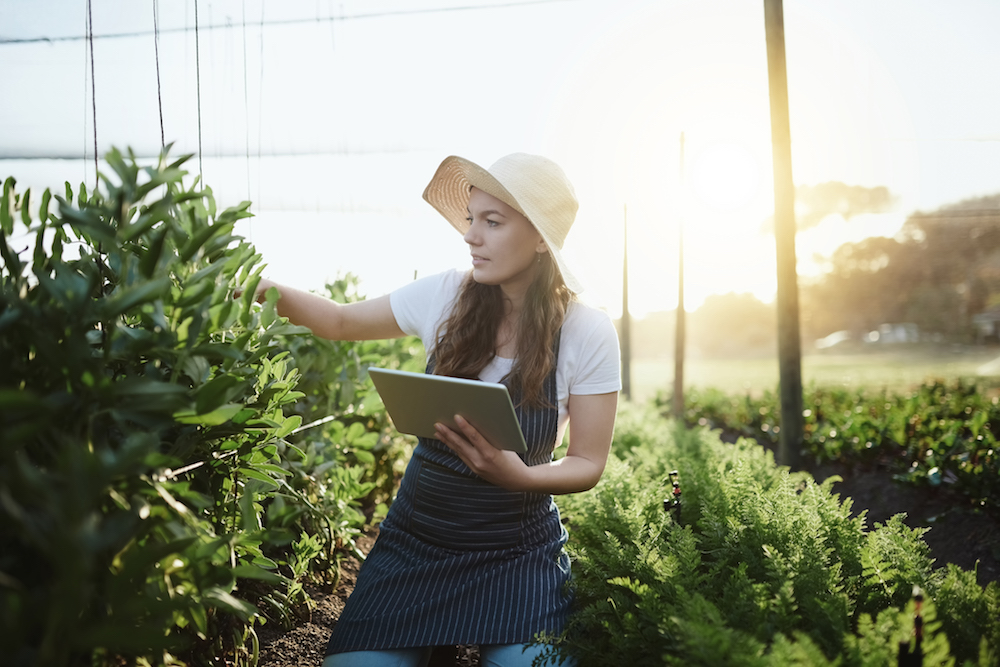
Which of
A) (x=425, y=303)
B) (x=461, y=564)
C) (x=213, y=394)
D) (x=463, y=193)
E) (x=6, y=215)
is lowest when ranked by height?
(x=461, y=564)

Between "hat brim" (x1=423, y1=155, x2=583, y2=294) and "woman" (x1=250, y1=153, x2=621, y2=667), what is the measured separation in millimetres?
10

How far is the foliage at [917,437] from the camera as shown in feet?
11.8

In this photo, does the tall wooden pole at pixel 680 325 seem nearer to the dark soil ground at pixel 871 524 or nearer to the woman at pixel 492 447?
the dark soil ground at pixel 871 524

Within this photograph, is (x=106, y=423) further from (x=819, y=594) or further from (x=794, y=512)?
(x=794, y=512)

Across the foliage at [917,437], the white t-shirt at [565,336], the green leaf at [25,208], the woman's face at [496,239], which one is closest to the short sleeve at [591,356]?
the white t-shirt at [565,336]

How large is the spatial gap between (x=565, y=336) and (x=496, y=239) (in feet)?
1.27

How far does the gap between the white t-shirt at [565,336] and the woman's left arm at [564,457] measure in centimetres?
5

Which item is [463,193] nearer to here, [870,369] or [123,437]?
[123,437]

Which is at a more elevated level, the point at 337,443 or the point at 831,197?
the point at 831,197

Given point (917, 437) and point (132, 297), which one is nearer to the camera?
point (132, 297)

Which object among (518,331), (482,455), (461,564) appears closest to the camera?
(482,455)

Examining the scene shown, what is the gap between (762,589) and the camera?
1.42 metres

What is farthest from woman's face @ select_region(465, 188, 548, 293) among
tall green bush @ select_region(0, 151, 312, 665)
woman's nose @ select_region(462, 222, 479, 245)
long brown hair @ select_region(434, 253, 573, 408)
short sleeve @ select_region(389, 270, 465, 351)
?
tall green bush @ select_region(0, 151, 312, 665)

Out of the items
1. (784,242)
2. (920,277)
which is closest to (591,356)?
(784,242)
